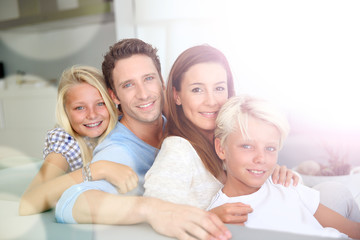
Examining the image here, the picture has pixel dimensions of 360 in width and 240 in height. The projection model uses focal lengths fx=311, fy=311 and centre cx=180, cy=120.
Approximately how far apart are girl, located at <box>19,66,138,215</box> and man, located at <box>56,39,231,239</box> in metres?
0.02

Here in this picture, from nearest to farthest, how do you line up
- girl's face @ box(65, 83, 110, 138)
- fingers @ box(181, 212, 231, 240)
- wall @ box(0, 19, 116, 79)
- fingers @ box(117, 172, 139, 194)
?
1. fingers @ box(181, 212, 231, 240)
2. fingers @ box(117, 172, 139, 194)
3. girl's face @ box(65, 83, 110, 138)
4. wall @ box(0, 19, 116, 79)

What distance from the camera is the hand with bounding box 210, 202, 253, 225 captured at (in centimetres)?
49

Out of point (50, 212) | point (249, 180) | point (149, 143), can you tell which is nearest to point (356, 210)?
point (249, 180)

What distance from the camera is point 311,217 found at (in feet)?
1.67

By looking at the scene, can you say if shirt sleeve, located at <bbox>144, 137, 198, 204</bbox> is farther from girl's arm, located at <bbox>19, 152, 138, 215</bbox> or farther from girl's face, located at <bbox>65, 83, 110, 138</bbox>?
girl's face, located at <bbox>65, 83, 110, 138</bbox>

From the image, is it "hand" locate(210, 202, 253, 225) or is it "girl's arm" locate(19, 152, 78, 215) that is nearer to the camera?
"hand" locate(210, 202, 253, 225)

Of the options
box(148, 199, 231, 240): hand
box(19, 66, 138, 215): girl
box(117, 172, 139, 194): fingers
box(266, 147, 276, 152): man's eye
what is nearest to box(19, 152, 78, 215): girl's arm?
box(19, 66, 138, 215): girl

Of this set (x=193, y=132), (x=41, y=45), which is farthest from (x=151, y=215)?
(x=41, y=45)

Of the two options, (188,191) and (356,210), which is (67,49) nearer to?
(188,191)

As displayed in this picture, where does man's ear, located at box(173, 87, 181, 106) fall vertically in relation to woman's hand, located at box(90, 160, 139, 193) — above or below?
above

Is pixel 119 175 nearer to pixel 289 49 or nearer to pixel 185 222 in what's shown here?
pixel 185 222

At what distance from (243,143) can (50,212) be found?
430 mm

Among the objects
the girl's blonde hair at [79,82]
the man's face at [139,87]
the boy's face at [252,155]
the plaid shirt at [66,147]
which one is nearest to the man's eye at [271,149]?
the boy's face at [252,155]

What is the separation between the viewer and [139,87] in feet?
1.95
